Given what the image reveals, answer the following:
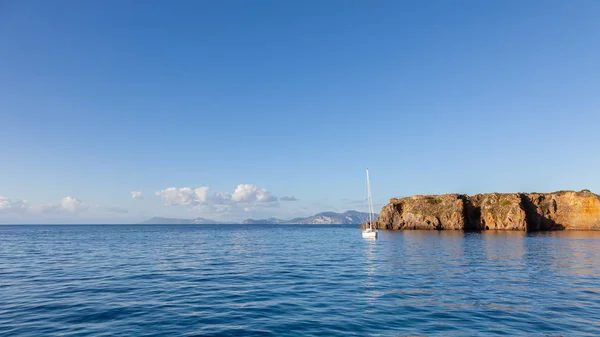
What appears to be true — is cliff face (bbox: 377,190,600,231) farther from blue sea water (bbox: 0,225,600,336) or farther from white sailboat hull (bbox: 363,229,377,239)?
blue sea water (bbox: 0,225,600,336)

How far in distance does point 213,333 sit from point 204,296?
842cm

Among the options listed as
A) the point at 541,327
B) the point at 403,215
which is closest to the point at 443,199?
the point at 403,215

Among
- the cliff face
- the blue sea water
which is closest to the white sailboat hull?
the blue sea water

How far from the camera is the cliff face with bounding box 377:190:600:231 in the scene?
435 feet

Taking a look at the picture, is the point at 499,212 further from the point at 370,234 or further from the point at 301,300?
the point at 301,300

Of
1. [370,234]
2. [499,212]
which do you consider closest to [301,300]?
[370,234]

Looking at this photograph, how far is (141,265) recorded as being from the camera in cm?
4025

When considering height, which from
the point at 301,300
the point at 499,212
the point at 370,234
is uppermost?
the point at 499,212

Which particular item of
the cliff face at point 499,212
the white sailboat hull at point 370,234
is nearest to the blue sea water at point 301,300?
the white sailboat hull at point 370,234

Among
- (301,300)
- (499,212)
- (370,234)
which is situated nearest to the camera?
(301,300)

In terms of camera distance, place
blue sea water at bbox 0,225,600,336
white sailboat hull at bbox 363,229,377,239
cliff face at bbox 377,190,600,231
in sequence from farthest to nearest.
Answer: cliff face at bbox 377,190,600,231 < white sailboat hull at bbox 363,229,377,239 < blue sea water at bbox 0,225,600,336

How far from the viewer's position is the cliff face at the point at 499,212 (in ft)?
435

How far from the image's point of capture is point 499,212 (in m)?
142

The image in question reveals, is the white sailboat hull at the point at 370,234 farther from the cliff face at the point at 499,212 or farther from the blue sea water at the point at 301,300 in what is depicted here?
the cliff face at the point at 499,212
